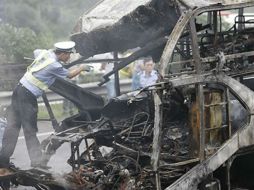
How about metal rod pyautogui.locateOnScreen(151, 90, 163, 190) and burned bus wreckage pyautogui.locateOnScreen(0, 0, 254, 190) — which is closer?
metal rod pyautogui.locateOnScreen(151, 90, 163, 190)

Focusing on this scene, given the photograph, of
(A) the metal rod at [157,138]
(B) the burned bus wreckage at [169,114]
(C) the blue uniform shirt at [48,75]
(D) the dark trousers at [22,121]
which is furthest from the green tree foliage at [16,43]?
(A) the metal rod at [157,138]

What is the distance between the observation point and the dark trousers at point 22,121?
598cm

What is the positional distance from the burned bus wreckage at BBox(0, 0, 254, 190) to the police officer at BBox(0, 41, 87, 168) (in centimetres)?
17

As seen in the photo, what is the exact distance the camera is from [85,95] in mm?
6152

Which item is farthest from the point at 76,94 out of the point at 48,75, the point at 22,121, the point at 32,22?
the point at 32,22

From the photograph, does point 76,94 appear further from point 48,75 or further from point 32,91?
point 32,91

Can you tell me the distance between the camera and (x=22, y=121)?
605cm

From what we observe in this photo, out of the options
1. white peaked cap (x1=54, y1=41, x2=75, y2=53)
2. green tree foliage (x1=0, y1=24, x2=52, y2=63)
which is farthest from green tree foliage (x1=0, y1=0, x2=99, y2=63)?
white peaked cap (x1=54, y1=41, x2=75, y2=53)

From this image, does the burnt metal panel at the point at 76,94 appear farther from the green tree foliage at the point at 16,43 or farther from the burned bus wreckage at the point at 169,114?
the green tree foliage at the point at 16,43

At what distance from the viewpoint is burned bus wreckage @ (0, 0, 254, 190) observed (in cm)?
409

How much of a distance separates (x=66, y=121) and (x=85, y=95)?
1.42ft

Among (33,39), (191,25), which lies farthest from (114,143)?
(33,39)

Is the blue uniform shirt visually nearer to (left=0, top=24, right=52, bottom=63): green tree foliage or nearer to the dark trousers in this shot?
the dark trousers

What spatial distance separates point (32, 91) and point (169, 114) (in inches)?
70.3
